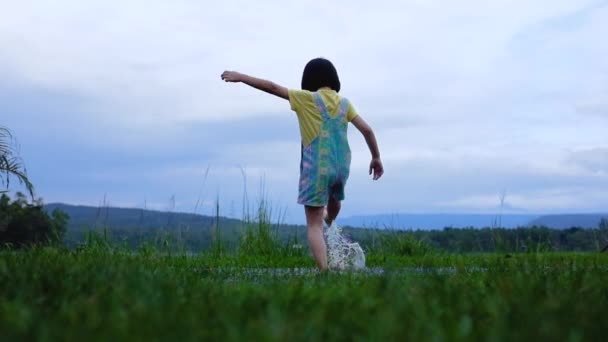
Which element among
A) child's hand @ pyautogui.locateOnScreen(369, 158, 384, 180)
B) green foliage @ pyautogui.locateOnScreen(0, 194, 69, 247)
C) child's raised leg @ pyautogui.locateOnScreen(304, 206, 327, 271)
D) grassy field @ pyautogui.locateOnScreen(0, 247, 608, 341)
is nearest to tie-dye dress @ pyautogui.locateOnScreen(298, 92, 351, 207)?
child's raised leg @ pyautogui.locateOnScreen(304, 206, 327, 271)

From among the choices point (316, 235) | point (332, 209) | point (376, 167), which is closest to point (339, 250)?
point (332, 209)

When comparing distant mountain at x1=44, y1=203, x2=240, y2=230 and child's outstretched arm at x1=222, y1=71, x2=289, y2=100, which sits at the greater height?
child's outstretched arm at x1=222, y1=71, x2=289, y2=100

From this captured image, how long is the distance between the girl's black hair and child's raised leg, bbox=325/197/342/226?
2.99 ft

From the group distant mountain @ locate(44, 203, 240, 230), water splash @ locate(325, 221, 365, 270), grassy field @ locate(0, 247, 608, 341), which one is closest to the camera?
grassy field @ locate(0, 247, 608, 341)

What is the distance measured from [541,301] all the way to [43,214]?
52.1 ft

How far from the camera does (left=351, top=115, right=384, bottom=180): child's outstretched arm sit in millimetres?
6355

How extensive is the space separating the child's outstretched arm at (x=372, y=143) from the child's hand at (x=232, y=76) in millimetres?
1029

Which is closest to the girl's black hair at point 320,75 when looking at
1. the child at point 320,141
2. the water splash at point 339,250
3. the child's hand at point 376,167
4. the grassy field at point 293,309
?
the child at point 320,141

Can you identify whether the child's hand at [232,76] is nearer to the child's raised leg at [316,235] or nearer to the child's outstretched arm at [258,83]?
the child's outstretched arm at [258,83]

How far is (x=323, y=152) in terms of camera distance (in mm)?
6078

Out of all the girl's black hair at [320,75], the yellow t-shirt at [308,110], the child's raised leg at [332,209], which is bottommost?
the child's raised leg at [332,209]

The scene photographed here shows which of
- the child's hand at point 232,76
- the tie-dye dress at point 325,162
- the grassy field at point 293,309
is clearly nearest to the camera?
the grassy field at point 293,309

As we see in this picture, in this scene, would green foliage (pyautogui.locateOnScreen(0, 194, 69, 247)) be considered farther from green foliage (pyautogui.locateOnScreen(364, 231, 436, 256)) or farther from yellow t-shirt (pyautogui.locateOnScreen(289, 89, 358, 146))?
yellow t-shirt (pyautogui.locateOnScreen(289, 89, 358, 146))

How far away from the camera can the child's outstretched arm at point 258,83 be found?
19.2ft
